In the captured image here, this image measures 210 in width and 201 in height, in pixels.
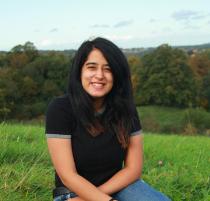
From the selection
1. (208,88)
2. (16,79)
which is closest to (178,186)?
(16,79)

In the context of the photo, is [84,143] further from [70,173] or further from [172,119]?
[172,119]

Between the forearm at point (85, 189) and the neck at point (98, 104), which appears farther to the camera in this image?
the neck at point (98, 104)

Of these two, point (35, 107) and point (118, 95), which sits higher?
point (118, 95)

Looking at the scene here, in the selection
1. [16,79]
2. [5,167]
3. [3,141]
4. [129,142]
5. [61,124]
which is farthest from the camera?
[16,79]

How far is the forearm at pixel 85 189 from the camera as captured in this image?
3248 millimetres

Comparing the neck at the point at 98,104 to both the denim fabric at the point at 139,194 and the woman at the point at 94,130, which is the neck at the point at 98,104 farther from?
the denim fabric at the point at 139,194

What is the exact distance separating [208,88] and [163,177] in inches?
1984

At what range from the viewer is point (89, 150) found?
3318mm

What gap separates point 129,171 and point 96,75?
2.36 ft

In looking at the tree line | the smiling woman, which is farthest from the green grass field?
the tree line

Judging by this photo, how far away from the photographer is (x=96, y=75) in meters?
3.31

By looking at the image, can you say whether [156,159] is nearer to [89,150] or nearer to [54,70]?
[89,150]

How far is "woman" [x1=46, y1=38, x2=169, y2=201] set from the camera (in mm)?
3283

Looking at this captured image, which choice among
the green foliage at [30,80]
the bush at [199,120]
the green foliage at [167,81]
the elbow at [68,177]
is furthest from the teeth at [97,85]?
the green foliage at [167,81]
